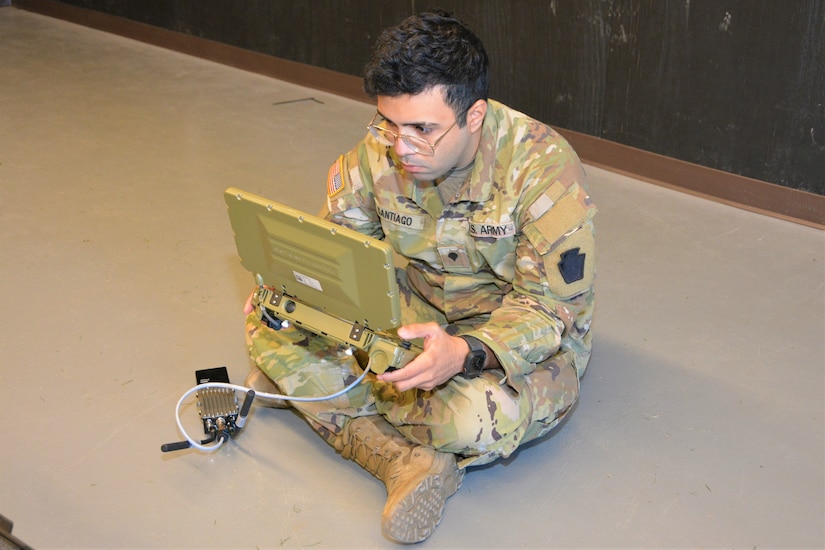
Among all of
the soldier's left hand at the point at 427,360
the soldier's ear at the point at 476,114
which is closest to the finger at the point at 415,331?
the soldier's left hand at the point at 427,360

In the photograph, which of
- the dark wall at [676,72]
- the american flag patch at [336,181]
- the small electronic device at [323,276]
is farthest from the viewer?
the dark wall at [676,72]

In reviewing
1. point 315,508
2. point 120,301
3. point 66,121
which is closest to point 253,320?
point 315,508

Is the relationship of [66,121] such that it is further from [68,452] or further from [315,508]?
[315,508]

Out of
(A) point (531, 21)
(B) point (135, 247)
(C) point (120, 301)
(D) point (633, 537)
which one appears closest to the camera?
(D) point (633, 537)

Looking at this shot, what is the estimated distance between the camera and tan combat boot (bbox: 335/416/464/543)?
6.19ft

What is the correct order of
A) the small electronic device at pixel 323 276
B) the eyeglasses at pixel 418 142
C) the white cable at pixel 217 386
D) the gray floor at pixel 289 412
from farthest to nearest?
the white cable at pixel 217 386
the gray floor at pixel 289 412
the eyeglasses at pixel 418 142
the small electronic device at pixel 323 276

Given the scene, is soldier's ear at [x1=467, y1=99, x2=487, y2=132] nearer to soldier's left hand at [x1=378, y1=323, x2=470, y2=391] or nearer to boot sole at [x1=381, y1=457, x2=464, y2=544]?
soldier's left hand at [x1=378, y1=323, x2=470, y2=391]

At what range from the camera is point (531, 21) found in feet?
11.4

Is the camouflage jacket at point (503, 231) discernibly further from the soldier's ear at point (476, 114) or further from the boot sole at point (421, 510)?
the boot sole at point (421, 510)

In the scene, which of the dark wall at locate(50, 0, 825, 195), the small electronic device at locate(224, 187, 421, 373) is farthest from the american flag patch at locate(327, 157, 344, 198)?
the dark wall at locate(50, 0, 825, 195)

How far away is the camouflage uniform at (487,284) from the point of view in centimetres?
194

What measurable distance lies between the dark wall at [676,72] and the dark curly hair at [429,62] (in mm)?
1409

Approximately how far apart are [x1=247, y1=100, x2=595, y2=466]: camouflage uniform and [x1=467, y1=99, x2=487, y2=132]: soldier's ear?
0.23 feet

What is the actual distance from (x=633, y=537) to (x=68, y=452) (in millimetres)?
1252
